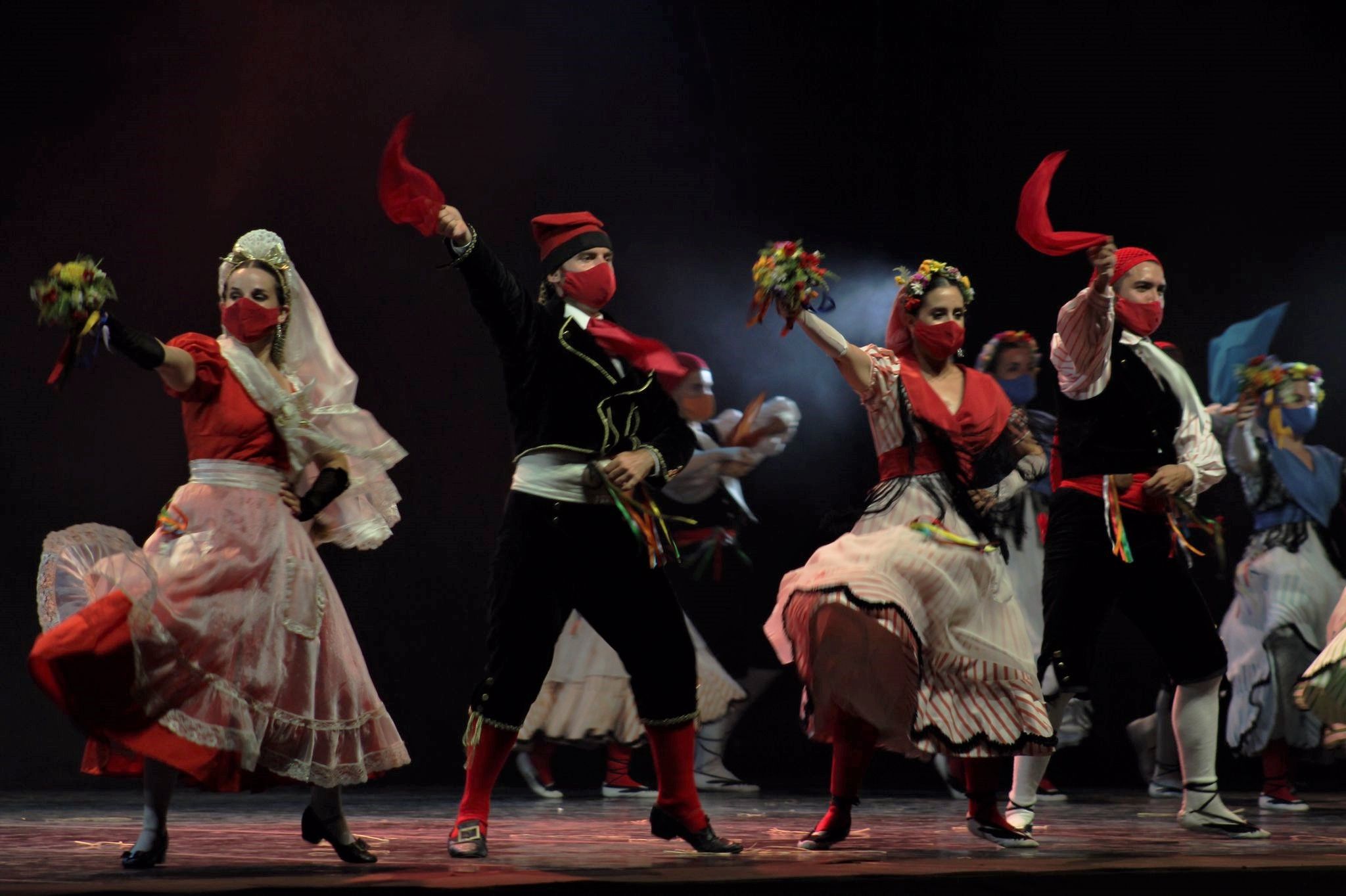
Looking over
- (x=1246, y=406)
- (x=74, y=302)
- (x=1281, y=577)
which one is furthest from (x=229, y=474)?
(x=1281, y=577)

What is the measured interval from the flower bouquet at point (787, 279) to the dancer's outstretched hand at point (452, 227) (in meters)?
0.82

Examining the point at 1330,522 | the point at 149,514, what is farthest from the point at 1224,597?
the point at 149,514

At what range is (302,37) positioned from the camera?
21.5ft

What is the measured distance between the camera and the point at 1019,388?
6.48 meters

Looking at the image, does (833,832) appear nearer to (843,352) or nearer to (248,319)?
(843,352)

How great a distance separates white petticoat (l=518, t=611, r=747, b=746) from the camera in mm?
6082

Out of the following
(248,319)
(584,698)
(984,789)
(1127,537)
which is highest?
(248,319)

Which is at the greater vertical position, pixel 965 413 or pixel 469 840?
pixel 965 413

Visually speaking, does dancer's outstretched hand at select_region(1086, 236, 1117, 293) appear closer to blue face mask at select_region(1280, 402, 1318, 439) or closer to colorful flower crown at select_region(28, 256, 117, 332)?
blue face mask at select_region(1280, 402, 1318, 439)

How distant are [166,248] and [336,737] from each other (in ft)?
11.9

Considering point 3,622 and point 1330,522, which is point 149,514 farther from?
point 1330,522

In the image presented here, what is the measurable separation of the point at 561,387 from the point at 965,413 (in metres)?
1.20

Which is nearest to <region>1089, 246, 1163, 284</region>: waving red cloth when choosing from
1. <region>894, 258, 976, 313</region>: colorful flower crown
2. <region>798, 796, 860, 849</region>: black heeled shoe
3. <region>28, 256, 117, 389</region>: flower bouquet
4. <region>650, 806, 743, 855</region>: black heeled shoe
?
<region>894, 258, 976, 313</region>: colorful flower crown

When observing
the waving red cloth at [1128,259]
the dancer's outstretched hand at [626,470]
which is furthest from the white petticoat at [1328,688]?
the dancer's outstretched hand at [626,470]
